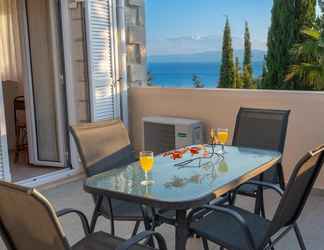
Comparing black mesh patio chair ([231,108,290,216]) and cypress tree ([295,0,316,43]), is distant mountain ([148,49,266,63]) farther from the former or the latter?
black mesh patio chair ([231,108,290,216])

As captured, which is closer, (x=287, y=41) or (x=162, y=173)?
(x=162, y=173)

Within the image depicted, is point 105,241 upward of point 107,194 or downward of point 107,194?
downward

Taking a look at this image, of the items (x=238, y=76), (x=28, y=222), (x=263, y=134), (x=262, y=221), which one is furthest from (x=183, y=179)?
→ (x=238, y=76)

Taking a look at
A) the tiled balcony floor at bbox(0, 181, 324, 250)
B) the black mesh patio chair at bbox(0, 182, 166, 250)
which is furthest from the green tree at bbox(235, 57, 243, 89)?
the black mesh patio chair at bbox(0, 182, 166, 250)

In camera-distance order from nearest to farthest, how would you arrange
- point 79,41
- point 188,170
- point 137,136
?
1. point 188,170
2. point 79,41
3. point 137,136

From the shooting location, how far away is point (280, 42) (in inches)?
335

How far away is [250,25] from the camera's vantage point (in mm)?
14398

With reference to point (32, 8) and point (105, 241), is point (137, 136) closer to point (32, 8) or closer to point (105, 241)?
point (32, 8)

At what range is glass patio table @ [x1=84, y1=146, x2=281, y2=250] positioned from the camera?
1902mm

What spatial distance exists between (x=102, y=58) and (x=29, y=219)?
3.52 m

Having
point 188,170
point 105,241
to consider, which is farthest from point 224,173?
point 105,241

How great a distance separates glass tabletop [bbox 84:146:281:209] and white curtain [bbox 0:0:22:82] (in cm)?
423

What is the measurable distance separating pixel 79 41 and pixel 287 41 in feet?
17.4

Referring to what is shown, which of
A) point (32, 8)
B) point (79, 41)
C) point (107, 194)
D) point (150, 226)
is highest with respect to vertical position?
point (32, 8)
